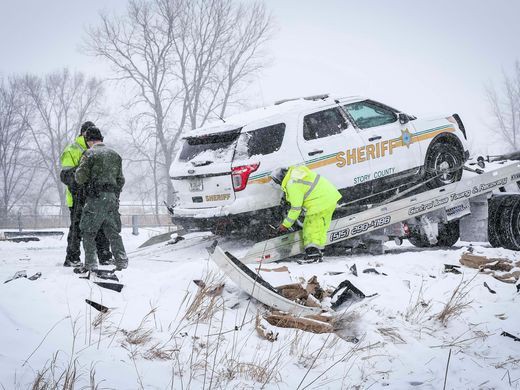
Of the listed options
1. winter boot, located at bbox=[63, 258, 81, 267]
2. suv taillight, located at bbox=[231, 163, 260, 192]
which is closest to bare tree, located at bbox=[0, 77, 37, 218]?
winter boot, located at bbox=[63, 258, 81, 267]

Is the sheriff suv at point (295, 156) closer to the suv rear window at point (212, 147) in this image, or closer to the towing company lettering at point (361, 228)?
the suv rear window at point (212, 147)

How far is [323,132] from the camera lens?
5973 mm

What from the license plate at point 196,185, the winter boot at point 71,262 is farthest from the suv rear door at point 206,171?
the winter boot at point 71,262

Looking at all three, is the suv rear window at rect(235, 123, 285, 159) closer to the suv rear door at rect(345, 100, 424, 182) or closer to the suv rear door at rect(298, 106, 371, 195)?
the suv rear door at rect(298, 106, 371, 195)

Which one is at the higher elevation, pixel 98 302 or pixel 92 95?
pixel 92 95

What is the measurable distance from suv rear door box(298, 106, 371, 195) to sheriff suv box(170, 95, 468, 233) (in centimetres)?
1

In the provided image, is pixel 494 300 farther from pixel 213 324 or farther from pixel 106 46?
pixel 106 46

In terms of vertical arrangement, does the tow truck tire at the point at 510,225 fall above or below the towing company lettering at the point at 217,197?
below

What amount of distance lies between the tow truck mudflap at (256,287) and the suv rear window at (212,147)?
6.16 ft

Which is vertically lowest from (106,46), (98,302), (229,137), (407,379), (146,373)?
(407,379)

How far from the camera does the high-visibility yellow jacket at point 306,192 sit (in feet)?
17.2

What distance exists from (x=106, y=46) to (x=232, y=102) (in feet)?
27.2

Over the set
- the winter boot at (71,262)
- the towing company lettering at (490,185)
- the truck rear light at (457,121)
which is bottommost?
the winter boot at (71,262)

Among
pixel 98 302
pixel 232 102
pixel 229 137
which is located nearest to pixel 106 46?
pixel 232 102
